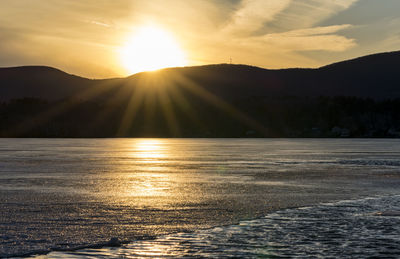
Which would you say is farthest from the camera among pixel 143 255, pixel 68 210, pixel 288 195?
pixel 288 195

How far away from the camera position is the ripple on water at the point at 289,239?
35.3 feet

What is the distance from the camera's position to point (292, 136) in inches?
7805

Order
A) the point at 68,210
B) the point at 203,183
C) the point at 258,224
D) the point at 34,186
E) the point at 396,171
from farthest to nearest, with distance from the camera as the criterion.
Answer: the point at 396,171 < the point at 203,183 < the point at 34,186 < the point at 68,210 < the point at 258,224

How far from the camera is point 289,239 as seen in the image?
1209cm

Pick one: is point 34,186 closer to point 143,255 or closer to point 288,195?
point 288,195

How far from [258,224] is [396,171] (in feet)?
70.0

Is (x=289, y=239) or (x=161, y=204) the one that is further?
(x=161, y=204)

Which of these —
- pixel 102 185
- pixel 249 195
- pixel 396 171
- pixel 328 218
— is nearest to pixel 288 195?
pixel 249 195

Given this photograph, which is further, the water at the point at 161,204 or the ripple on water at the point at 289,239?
the water at the point at 161,204

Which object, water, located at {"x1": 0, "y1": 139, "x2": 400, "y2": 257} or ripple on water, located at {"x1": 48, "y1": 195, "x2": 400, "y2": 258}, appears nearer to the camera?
ripple on water, located at {"x1": 48, "y1": 195, "x2": 400, "y2": 258}

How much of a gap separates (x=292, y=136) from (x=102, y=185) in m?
178

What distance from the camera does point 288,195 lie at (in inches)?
813

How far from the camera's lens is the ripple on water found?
10758 millimetres

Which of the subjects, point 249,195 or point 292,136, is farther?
point 292,136
